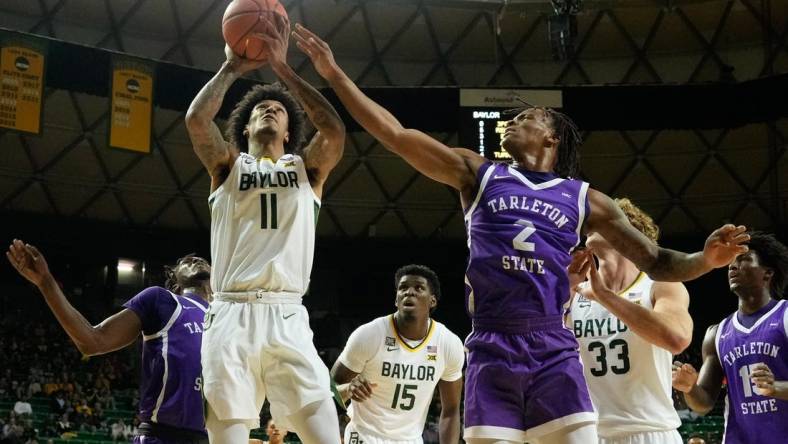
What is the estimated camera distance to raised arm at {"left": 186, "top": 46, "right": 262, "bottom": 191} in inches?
200

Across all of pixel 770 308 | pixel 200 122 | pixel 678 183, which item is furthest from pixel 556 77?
pixel 200 122

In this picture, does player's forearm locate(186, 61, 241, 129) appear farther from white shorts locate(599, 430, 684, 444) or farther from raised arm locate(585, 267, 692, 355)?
white shorts locate(599, 430, 684, 444)

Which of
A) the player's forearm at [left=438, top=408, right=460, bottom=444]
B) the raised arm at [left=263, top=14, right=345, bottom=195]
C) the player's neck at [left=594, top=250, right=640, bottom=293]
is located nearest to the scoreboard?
the player's forearm at [left=438, top=408, right=460, bottom=444]

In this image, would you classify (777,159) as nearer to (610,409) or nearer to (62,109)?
(62,109)

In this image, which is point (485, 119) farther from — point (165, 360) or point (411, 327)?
point (165, 360)

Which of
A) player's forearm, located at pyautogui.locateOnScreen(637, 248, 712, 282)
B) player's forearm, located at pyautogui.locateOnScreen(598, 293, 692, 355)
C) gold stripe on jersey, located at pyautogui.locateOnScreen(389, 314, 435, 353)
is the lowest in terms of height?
player's forearm, located at pyautogui.locateOnScreen(598, 293, 692, 355)

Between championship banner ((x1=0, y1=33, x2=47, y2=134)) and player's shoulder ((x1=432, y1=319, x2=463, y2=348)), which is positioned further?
championship banner ((x1=0, y1=33, x2=47, y2=134))

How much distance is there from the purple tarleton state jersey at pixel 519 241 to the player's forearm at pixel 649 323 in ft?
2.03

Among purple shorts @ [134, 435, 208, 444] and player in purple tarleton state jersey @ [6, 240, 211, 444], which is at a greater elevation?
player in purple tarleton state jersey @ [6, 240, 211, 444]

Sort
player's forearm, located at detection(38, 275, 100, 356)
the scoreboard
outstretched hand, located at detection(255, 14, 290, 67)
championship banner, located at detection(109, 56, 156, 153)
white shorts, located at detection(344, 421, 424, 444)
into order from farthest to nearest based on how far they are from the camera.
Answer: championship banner, located at detection(109, 56, 156, 153)
the scoreboard
white shorts, located at detection(344, 421, 424, 444)
player's forearm, located at detection(38, 275, 100, 356)
outstretched hand, located at detection(255, 14, 290, 67)

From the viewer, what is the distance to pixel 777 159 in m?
21.7

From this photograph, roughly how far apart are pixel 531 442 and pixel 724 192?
20.1 m

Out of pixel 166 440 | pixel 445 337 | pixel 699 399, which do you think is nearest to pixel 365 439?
pixel 445 337

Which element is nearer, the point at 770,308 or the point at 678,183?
the point at 770,308
